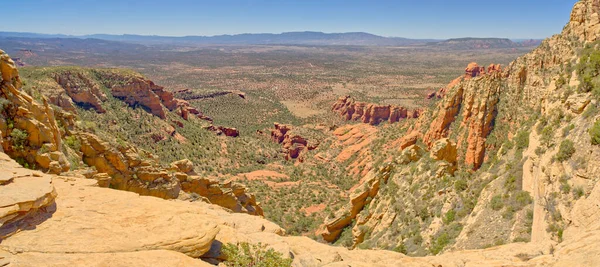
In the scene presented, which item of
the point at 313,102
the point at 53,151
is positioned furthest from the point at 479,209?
the point at 313,102

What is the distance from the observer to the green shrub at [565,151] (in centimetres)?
1442

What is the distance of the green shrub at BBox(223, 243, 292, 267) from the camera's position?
10820 mm

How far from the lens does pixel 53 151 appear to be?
15.1 metres

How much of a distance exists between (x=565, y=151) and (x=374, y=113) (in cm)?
7327

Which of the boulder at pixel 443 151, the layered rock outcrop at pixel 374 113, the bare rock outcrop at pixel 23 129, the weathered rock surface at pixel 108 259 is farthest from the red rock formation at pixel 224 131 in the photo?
the weathered rock surface at pixel 108 259

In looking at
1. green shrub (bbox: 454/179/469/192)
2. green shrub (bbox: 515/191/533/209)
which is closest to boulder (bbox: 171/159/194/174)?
green shrub (bbox: 454/179/469/192)

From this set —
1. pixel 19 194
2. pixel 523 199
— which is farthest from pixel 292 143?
pixel 19 194

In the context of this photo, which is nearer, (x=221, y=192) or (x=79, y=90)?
(x=221, y=192)

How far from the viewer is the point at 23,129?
1445 cm

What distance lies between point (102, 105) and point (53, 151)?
161 feet

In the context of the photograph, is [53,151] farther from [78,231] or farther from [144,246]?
[144,246]

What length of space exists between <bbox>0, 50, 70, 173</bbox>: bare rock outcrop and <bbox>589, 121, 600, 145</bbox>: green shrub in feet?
71.8

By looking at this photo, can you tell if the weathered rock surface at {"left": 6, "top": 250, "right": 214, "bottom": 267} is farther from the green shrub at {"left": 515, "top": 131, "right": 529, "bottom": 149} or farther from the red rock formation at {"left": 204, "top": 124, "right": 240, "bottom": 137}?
the red rock formation at {"left": 204, "top": 124, "right": 240, "bottom": 137}

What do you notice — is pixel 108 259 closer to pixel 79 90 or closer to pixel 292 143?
pixel 79 90
